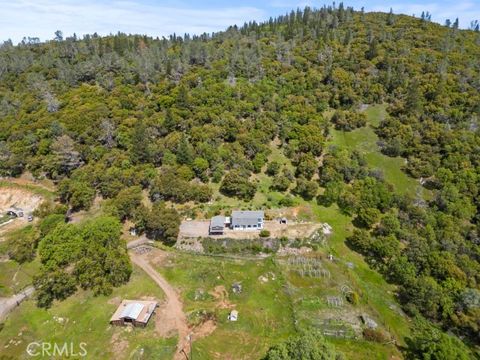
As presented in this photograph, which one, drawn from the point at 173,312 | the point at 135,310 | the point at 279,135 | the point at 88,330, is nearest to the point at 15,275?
the point at 88,330

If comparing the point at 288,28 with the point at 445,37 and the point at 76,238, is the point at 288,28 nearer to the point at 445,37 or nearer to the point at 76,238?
the point at 445,37

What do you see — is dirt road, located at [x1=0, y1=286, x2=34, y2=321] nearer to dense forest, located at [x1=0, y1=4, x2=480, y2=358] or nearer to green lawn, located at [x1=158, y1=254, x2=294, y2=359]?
dense forest, located at [x1=0, y1=4, x2=480, y2=358]

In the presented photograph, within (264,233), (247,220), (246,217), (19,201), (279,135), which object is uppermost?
(279,135)

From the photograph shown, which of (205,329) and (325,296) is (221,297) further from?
(325,296)

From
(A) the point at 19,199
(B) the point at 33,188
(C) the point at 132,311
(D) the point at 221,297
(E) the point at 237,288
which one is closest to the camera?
(C) the point at 132,311

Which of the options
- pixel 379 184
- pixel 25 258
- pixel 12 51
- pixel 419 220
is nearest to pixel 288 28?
pixel 379 184

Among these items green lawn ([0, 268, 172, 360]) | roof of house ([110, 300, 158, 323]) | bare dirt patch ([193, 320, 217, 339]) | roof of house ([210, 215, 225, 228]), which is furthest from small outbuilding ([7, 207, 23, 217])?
bare dirt patch ([193, 320, 217, 339])

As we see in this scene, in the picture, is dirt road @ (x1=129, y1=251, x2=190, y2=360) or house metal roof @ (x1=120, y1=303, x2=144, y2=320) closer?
dirt road @ (x1=129, y1=251, x2=190, y2=360)
